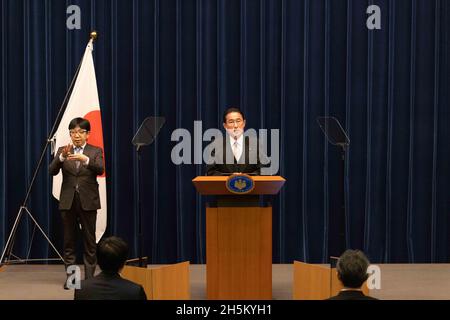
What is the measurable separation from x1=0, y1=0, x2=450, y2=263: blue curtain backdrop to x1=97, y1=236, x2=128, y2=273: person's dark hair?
11.4ft

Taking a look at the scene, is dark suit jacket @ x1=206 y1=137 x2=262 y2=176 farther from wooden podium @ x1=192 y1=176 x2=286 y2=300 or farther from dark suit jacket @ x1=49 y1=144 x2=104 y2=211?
dark suit jacket @ x1=49 y1=144 x2=104 y2=211

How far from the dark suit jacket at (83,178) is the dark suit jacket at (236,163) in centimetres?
99

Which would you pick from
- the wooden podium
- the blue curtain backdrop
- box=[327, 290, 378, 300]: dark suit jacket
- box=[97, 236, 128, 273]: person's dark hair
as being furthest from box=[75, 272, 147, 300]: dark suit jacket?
the blue curtain backdrop

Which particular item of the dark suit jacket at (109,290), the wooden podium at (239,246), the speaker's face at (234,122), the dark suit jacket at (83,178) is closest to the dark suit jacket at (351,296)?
the dark suit jacket at (109,290)

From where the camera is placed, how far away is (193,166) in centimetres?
586

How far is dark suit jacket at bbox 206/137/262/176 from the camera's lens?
4.14 meters

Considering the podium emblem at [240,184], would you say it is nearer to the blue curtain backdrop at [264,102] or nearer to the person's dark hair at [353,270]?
the person's dark hair at [353,270]

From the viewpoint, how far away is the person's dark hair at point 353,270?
2154mm

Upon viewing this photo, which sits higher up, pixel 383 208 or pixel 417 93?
pixel 417 93

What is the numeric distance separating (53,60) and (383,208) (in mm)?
3611

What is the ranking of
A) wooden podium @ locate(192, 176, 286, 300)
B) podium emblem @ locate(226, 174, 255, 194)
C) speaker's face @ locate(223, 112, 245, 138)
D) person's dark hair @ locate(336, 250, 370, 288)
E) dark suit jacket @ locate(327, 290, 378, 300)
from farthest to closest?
speaker's face @ locate(223, 112, 245, 138)
wooden podium @ locate(192, 176, 286, 300)
podium emblem @ locate(226, 174, 255, 194)
person's dark hair @ locate(336, 250, 370, 288)
dark suit jacket @ locate(327, 290, 378, 300)

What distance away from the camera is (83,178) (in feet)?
15.2
